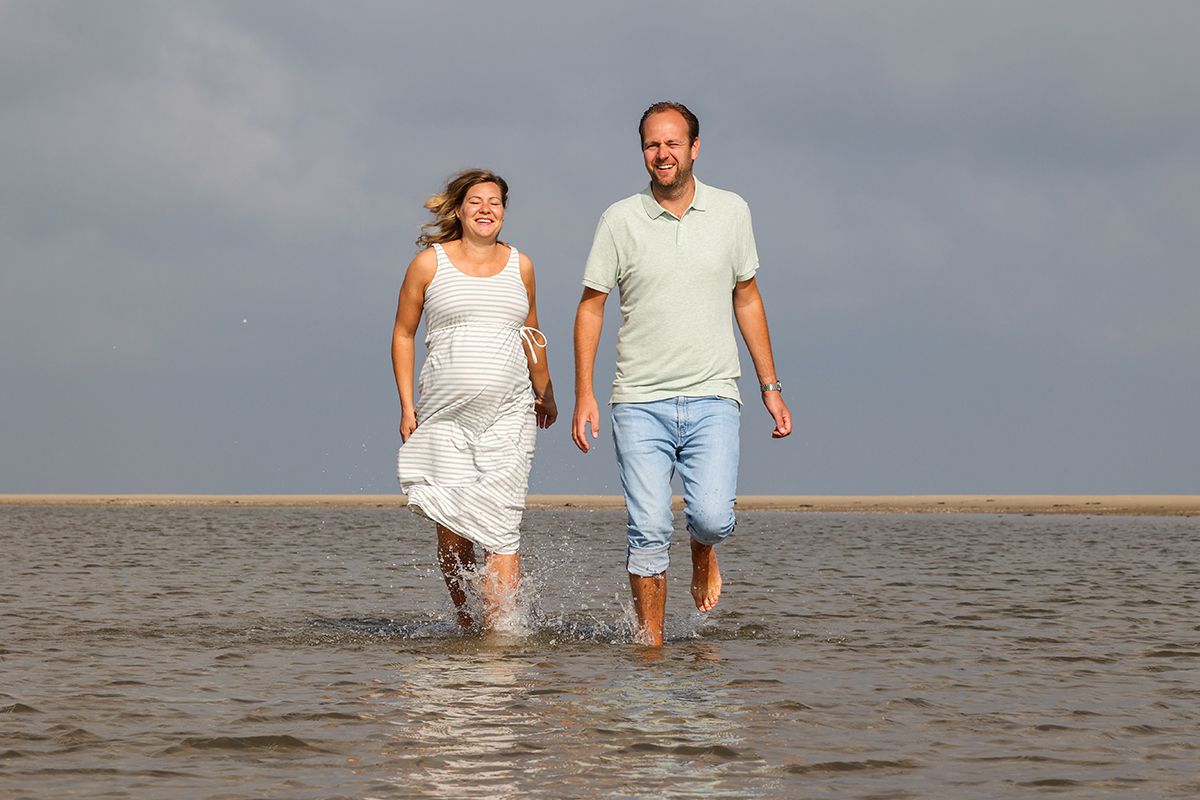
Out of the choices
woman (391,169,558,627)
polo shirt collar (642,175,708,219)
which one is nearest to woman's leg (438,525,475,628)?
woman (391,169,558,627)

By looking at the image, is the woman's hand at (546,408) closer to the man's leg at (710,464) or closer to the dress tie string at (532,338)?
the dress tie string at (532,338)

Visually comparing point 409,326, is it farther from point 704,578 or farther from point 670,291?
point 704,578

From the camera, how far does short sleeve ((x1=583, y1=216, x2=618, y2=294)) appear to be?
6781mm

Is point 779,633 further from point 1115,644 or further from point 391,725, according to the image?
point 391,725

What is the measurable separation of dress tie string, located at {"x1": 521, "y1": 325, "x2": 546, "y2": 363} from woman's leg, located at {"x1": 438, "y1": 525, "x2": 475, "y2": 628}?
1030 millimetres

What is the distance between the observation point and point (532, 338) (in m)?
7.56

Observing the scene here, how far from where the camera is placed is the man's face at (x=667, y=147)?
6.71m

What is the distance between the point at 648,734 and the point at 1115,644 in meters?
3.91

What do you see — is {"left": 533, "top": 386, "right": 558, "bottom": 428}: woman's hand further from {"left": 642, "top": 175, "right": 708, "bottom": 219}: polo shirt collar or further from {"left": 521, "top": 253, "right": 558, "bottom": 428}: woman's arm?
{"left": 642, "top": 175, "right": 708, "bottom": 219}: polo shirt collar

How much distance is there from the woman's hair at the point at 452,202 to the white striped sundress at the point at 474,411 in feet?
0.40

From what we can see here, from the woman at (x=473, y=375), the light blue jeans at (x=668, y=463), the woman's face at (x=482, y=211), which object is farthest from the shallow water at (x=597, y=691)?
the woman's face at (x=482, y=211)

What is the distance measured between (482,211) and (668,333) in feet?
4.17

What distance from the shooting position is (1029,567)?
1480 centimetres

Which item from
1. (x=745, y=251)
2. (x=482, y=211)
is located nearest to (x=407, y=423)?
(x=482, y=211)
